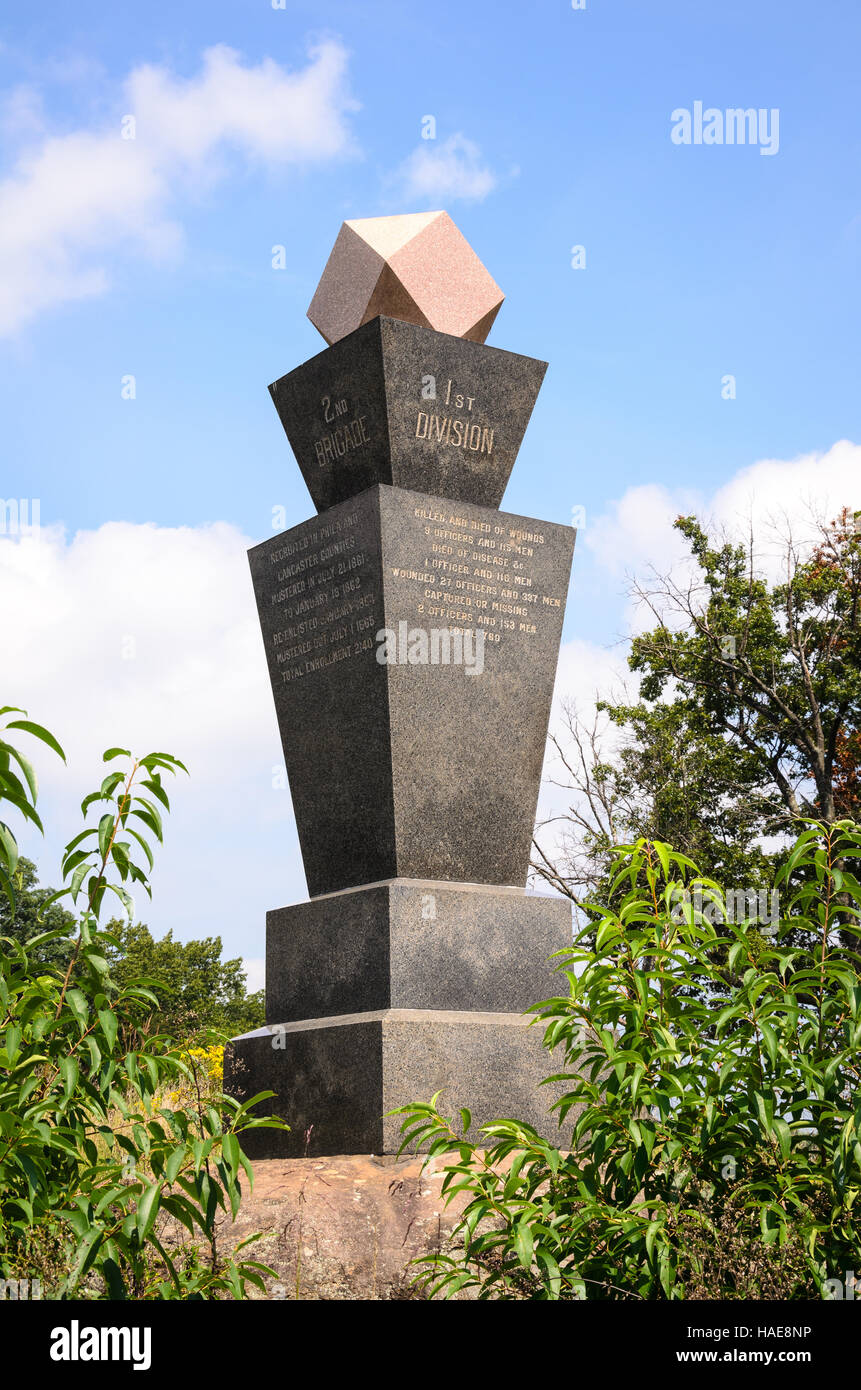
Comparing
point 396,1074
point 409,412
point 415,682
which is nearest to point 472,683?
point 415,682

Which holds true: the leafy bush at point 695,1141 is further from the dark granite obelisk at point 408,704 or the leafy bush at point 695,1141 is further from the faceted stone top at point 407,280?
the faceted stone top at point 407,280

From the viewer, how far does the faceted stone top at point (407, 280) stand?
24.6 ft

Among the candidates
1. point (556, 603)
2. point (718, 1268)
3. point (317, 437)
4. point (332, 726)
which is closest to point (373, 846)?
point (332, 726)

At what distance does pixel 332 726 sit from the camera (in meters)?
7.07

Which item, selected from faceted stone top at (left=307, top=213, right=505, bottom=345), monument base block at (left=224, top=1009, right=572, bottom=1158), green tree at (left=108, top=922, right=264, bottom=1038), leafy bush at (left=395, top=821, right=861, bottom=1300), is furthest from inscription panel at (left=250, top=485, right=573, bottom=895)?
green tree at (left=108, top=922, right=264, bottom=1038)

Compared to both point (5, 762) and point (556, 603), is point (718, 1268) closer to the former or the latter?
point (5, 762)

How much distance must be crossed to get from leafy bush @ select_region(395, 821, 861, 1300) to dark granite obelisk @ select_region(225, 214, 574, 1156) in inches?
95.7

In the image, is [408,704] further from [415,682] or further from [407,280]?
[407,280]

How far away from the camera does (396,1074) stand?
5.74m

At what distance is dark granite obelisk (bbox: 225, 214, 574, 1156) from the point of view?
6.16 meters

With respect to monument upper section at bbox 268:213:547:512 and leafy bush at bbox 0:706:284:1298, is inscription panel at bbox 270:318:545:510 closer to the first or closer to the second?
monument upper section at bbox 268:213:547:512

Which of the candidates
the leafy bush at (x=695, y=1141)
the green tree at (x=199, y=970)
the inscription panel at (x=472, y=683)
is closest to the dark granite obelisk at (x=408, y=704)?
the inscription panel at (x=472, y=683)

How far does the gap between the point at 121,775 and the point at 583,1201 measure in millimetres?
1638
